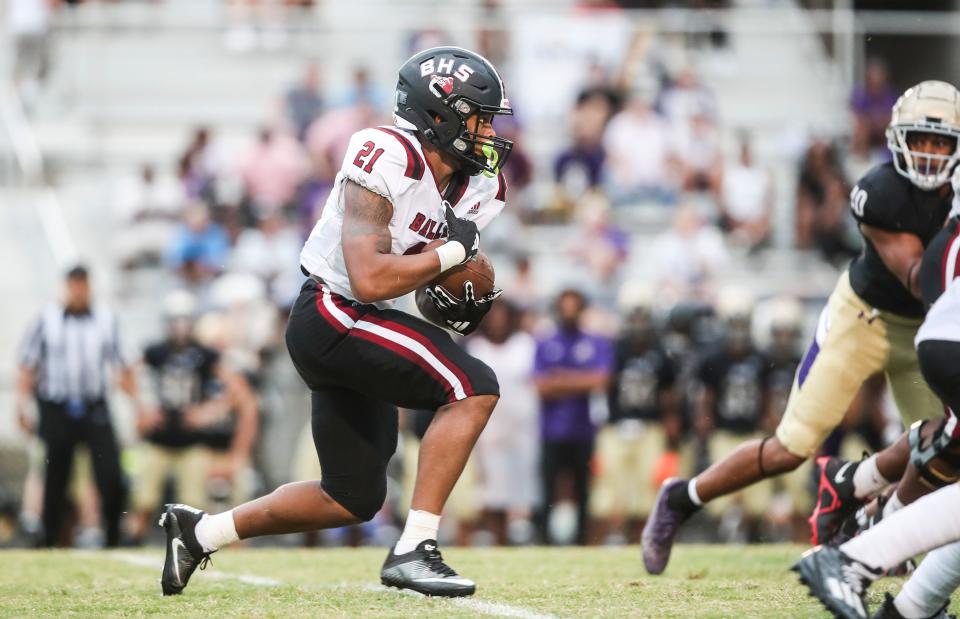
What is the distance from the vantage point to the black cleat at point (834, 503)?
18.1ft

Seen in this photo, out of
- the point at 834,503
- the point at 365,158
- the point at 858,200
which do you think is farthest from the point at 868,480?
the point at 365,158

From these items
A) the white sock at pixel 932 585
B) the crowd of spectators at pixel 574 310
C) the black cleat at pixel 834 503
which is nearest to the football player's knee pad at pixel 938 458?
the white sock at pixel 932 585

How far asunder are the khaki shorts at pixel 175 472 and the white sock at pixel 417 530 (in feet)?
18.3

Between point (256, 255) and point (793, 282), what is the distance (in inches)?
168

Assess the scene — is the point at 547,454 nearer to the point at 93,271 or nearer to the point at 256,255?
the point at 256,255

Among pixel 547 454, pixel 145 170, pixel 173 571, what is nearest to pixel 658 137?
pixel 547 454

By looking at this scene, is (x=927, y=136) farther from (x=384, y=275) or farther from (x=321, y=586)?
(x=321, y=586)

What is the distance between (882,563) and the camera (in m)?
3.76

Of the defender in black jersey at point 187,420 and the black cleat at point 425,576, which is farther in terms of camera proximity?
the defender in black jersey at point 187,420

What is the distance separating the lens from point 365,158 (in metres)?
4.52

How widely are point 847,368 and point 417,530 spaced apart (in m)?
1.90

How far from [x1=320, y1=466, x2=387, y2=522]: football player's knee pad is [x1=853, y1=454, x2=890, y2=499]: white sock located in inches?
72.5

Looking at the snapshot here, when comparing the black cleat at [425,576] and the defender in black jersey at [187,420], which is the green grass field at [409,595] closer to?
the black cleat at [425,576]

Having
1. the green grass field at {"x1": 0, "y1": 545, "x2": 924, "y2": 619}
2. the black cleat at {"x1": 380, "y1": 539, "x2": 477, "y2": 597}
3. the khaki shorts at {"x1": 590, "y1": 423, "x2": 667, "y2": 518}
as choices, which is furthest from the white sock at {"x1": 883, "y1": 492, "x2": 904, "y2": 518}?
the khaki shorts at {"x1": 590, "y1": 423, "x2": 667, "y2": 518}
